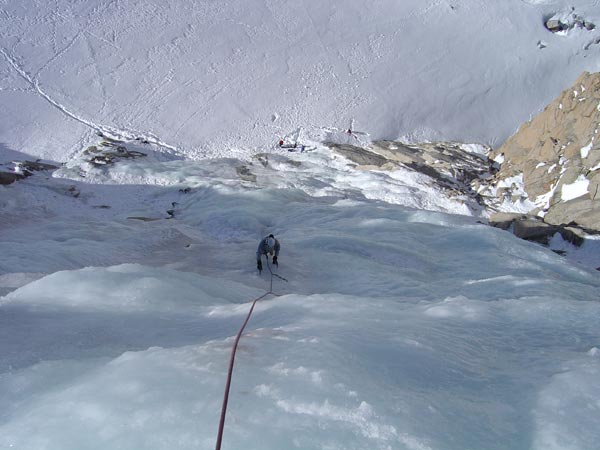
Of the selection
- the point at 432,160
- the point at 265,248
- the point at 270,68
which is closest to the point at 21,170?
the point at 265,248

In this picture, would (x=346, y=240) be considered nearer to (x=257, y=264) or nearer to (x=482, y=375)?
(x=257, y=264)

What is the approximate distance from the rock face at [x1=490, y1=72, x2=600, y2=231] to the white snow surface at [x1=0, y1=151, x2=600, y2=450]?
6.96m

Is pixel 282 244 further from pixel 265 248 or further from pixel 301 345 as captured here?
pixel 301 345

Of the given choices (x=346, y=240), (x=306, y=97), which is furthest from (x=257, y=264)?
(x=306, y=97)

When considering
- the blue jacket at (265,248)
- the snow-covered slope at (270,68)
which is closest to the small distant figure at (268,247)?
the blue jacket at (265,248)

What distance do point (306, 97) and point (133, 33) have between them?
13.6 meters

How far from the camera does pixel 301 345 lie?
159 inches

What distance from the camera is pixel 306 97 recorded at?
97.8ft

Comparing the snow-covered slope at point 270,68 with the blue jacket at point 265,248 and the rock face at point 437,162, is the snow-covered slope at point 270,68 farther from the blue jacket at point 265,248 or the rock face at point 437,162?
the blue jacket at point 265,248

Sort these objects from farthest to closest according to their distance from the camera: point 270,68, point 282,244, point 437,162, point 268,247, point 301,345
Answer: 1. point 270,68
2. point 437,162
3. point 282,244
4. point 268,247
5. point 301,345

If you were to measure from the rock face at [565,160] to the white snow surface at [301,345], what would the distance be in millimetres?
6960

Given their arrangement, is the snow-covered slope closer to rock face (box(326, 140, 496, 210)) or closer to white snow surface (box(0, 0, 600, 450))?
white snow surface (box(0, 0, 600, 450))

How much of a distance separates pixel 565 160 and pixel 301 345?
2002cm

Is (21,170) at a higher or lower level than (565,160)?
lower
